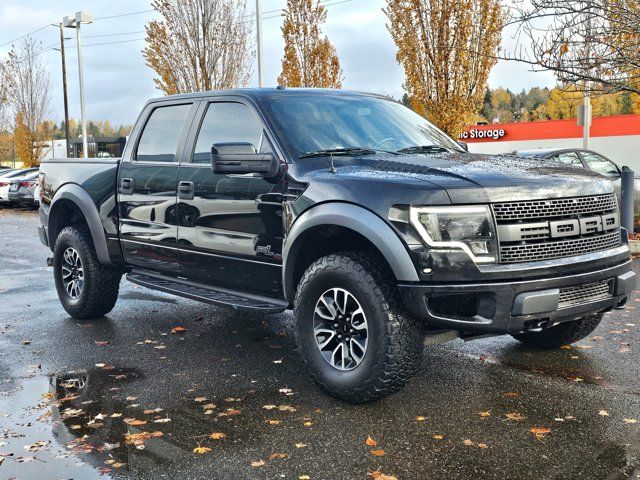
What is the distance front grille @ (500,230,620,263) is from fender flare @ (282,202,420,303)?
0.55 meters

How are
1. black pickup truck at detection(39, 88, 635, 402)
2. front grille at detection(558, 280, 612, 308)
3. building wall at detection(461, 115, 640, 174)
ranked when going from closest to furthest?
1. black pickup truck at detection(39, 88, 635, 402)
2. front grille at detection(558, 280, 612, 308)
3. building wall at detection(461, 115, 640, 174)

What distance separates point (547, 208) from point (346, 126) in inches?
70.2

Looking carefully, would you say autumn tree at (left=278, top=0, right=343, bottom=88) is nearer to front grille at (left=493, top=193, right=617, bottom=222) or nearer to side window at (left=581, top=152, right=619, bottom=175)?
side window at (left=581, top=152, right=619, bottom=175)

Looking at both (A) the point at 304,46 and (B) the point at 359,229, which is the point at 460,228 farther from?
(A) the point at 304,46

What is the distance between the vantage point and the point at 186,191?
5918 millimetres

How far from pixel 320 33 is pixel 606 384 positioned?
2322 centimetres

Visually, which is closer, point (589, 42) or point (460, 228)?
point (460, 228)

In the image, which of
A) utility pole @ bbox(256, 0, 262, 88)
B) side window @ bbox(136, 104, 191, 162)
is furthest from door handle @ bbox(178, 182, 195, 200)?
utility pole @ bbox(256, 0, 262, 88)

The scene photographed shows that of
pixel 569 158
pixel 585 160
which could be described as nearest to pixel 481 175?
pixel 569 158

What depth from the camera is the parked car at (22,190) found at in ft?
88.6

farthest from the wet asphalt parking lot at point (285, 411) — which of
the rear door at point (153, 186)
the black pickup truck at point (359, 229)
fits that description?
the rear door at point (153, 186)

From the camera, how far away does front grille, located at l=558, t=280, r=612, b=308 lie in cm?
439

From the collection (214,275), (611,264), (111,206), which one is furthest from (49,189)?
(611,264)

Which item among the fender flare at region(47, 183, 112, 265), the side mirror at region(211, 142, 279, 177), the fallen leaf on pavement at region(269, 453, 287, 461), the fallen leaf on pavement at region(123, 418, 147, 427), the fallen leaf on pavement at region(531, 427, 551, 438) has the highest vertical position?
the side mirror at region(211, 142, 279, 177)
